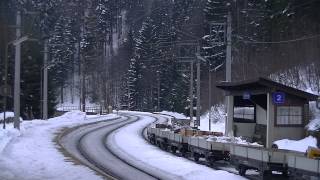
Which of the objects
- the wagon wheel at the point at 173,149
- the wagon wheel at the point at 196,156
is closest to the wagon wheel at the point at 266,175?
the wagon wheel at the point at 196,156

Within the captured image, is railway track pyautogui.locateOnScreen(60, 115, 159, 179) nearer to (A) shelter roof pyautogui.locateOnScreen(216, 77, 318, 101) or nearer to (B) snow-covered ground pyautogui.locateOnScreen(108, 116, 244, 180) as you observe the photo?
(B) snow-covered ground pyautogui.locateOnScreen(108, 116, 244, 180)

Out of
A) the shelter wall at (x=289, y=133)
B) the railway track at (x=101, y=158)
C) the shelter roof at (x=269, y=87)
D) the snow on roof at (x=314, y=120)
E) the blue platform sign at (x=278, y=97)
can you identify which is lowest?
the railway track at (x=101, y=158)

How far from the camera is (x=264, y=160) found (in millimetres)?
20250

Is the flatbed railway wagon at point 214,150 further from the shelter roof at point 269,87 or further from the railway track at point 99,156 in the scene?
the shelter roof at point 269,87

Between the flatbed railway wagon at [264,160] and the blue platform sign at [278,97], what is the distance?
743cm

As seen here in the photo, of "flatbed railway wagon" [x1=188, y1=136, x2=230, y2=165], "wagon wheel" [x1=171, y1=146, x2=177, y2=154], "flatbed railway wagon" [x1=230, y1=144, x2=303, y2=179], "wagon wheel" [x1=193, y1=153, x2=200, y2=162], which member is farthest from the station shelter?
"flatbed railway wagon" [x1=230, y1=144, x2=303, y2=179]

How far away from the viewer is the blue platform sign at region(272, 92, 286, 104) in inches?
1150

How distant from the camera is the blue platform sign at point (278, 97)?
29203 millimetres

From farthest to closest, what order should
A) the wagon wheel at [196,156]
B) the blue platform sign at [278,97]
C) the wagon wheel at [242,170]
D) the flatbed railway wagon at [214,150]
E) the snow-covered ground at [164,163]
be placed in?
the blue platform sign at [278,97]
the wagon wheel at [196,156]
the flatbed railway wagon at [214,150]
the wagon wheel at [242,170]
the snow-covered ground at [164,163]

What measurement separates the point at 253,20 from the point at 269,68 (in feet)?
22.0

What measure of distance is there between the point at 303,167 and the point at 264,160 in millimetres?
2699

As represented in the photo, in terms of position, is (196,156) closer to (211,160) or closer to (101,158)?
(211,160)

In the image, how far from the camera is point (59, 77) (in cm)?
13075

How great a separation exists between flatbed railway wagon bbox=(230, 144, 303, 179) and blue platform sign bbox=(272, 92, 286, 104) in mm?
7434
